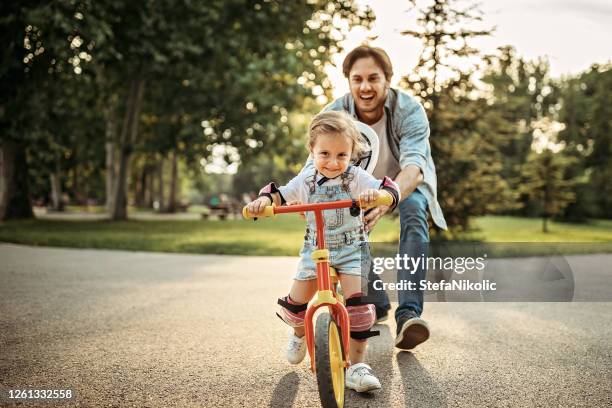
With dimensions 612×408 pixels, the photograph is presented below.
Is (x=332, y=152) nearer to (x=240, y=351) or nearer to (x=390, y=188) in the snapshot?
(x=390, y=188)

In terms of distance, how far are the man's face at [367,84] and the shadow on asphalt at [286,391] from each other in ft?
5.91

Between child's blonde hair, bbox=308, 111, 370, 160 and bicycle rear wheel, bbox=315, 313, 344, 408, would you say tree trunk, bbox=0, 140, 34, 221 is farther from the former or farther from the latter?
bicycle rear wheel, bbox=315, 313, 344, 408

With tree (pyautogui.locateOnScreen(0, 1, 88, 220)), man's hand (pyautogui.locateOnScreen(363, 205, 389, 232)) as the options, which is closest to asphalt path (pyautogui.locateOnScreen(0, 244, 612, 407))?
man's hand (pyautogui.locateOnScreen(363, 205, 389, 232))

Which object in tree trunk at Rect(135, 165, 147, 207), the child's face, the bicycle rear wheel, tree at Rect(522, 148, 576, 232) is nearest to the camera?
the bicycle rear wheel

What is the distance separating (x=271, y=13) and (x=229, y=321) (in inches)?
607

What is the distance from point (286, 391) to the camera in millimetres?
3080

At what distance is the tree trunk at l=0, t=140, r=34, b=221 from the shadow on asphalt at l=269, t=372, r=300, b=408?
1858cm

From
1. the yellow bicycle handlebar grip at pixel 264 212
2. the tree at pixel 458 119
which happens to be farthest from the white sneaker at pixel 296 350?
the tree at pixel 458 119

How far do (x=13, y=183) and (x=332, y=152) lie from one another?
19.7 m

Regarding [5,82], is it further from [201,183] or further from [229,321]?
[201,183]

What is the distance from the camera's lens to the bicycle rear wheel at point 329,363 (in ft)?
8.17

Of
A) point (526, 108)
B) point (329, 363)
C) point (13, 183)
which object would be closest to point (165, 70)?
point (13, 183)

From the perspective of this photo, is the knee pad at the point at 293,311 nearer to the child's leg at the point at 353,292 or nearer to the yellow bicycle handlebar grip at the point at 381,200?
the child's leg at the point at 353,292

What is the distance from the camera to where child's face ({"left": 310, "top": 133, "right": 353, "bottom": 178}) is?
2.98 meters
